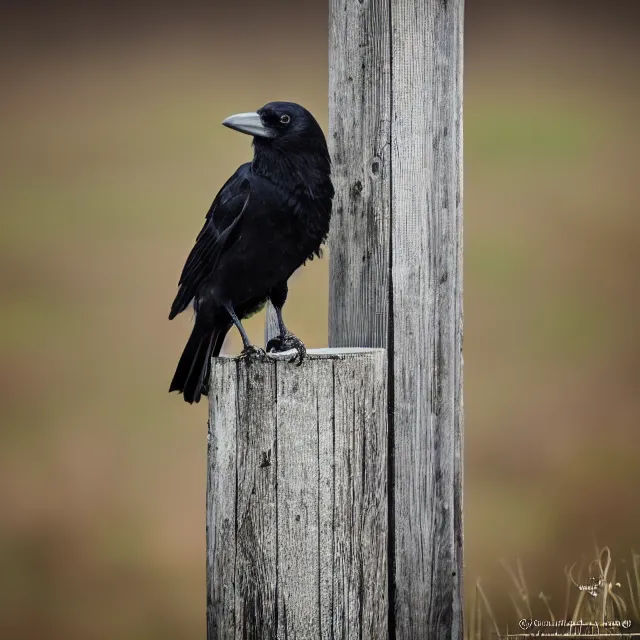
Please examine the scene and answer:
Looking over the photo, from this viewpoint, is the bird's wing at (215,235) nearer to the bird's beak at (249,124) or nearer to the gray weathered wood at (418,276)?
the bird's beak at (249,124)

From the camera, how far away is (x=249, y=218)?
2.45 meters

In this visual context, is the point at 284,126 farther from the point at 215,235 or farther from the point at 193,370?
the point at 193,370

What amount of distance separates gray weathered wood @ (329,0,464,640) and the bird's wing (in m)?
0.45

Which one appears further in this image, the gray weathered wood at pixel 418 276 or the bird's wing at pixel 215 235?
the bird's wing at pixel 215 235

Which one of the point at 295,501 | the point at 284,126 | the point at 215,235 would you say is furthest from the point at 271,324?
the point at 295,501

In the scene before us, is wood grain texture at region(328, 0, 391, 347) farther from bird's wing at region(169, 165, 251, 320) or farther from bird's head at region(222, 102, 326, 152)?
bird's wing at region(169, 165, 251, 320)

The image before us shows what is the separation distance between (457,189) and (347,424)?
2.21 feet

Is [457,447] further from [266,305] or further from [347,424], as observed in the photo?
[266,305]

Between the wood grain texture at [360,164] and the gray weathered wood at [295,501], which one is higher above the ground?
the wood grain texture at [360,164]

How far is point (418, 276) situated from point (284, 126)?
0.62 metres

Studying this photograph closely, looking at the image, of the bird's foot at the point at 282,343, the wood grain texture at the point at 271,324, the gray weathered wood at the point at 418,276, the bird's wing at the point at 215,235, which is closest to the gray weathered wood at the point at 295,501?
the gray weathered wood at the point at 418,276

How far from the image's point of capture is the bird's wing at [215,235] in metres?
2.47

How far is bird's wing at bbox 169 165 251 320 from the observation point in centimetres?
247

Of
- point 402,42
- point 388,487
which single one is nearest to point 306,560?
point 388,487
